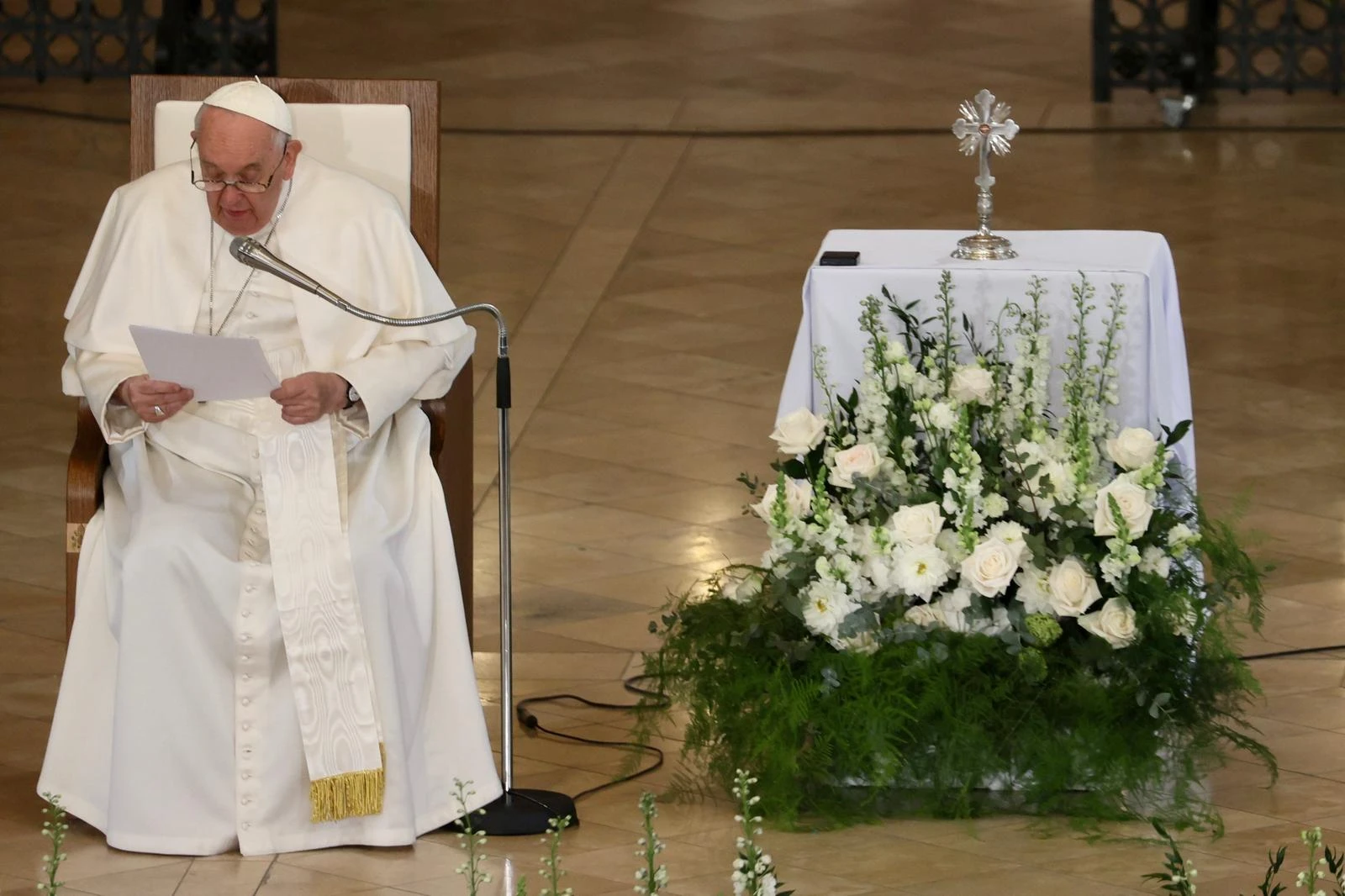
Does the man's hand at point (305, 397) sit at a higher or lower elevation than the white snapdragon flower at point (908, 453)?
higher

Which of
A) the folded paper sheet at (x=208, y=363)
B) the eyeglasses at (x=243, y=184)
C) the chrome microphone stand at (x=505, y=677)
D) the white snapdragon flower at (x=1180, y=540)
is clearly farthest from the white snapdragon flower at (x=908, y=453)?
the eyeglasses at (x=243, y=184)

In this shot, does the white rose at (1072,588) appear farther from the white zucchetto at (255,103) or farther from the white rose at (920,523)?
the white zucchetto at (255,103)

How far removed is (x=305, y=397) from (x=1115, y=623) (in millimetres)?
1581

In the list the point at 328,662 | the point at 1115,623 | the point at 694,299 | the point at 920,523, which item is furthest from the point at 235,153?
the point at 694,299

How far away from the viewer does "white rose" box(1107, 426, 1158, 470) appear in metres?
4.45

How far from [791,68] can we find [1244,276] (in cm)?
478

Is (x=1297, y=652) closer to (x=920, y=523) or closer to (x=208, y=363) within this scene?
(x=920, y=523)

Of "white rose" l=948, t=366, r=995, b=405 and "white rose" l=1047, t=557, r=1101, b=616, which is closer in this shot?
"white rose" l=1047, t=557, r=1101, b=616

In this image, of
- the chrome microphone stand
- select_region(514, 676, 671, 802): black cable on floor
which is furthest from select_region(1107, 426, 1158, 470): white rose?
the chrome microphone stand

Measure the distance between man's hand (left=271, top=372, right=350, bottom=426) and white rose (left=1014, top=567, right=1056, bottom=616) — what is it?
1371 mm

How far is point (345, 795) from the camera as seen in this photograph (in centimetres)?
430

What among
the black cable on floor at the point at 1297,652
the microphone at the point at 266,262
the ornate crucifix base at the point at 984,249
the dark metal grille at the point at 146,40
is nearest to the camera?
the microphone at the point at 266,262

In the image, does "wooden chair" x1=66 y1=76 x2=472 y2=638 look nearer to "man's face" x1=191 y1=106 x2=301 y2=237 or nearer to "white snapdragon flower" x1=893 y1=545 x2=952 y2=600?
"man's face" x1=191 y1=106 x2=301 y2=237

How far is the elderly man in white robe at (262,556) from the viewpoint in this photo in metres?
4.30
